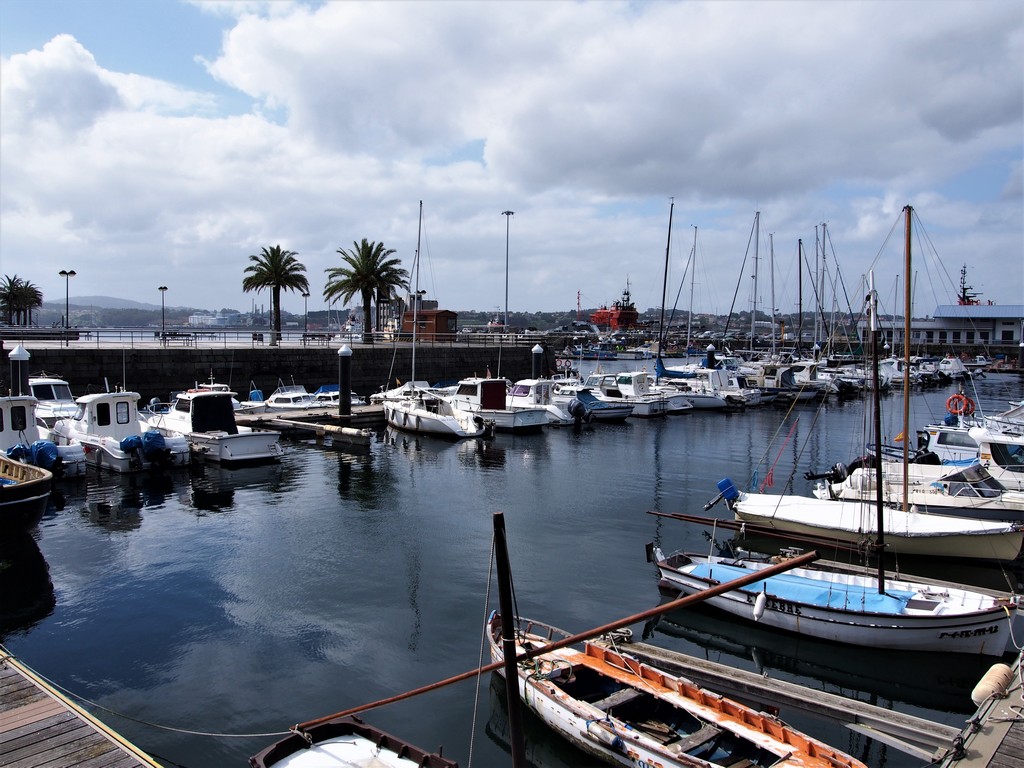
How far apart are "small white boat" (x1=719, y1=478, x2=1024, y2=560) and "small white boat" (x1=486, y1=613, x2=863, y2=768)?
8.29m

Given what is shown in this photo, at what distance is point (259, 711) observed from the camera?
11844mm

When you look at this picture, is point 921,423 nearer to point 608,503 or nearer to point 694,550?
point 608,503

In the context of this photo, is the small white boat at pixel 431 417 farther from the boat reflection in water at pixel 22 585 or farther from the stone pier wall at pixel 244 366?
the boat reflection in water at pixel 22 585

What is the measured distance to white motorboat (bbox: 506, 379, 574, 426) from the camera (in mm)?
43656

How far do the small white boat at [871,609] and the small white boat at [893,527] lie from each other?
74.5 inches

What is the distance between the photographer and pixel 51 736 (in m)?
8.64

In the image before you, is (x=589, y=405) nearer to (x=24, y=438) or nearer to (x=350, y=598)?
(x=24, y=438)

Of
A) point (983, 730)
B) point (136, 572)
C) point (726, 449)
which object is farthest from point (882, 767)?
point (726, 449)

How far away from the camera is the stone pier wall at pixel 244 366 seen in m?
43.4

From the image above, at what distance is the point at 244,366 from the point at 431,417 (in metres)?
17.9

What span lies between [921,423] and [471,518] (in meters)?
37.3

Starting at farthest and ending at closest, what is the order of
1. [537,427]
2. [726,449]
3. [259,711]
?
[537,427] < [726,449] < [259,711]

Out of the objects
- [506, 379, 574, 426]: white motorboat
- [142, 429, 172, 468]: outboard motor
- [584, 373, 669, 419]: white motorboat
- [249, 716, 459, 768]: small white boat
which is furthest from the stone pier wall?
[249, 716, 459, 768]: small white boat

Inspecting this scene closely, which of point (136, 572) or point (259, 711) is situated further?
point (136, 572)
